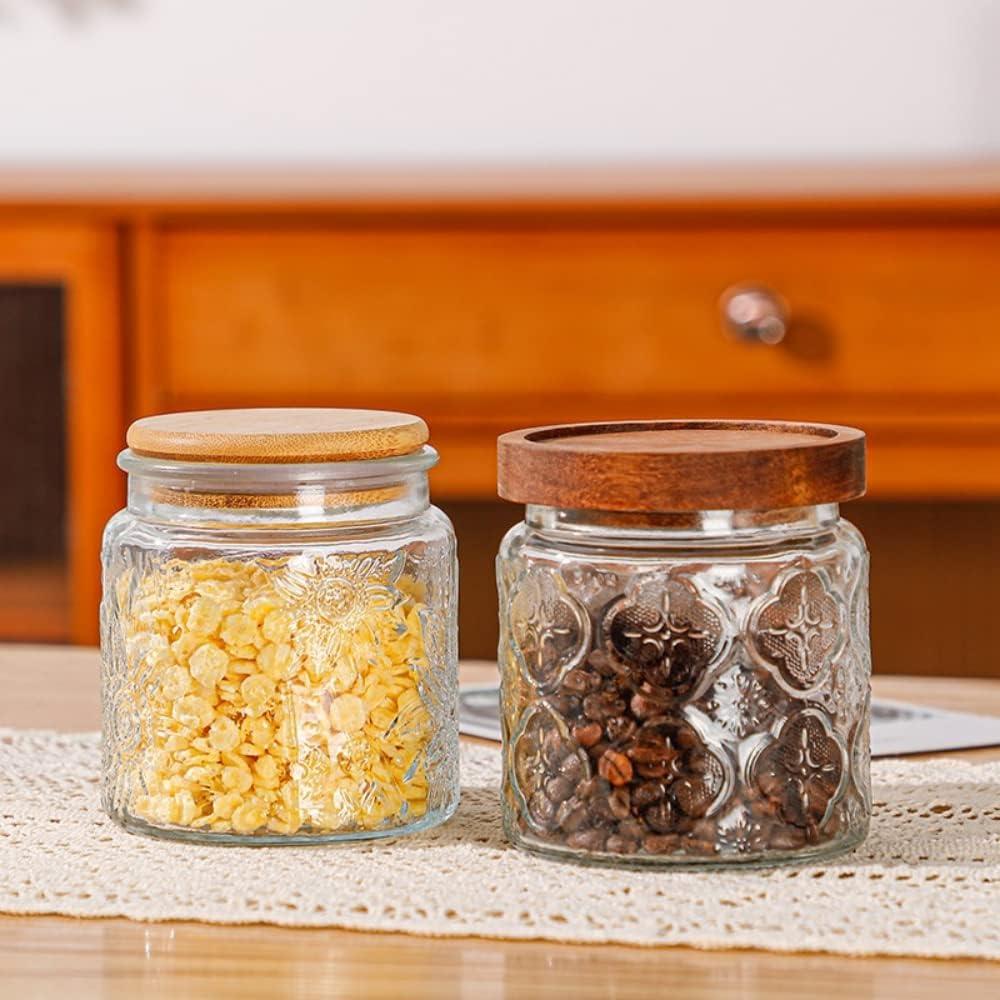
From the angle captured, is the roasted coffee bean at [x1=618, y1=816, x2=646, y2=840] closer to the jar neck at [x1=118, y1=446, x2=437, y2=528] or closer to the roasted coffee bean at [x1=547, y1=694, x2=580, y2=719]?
the roasted coffee bean at [x1=547, y1=694, x2=580, y2=719]

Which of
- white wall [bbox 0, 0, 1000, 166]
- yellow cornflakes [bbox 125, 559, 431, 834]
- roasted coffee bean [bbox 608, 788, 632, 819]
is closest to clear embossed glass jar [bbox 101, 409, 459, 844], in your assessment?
yellow cornflakes [bbox 125, 559, 431, 834]

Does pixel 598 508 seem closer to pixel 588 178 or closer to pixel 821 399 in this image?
pixel 821 399

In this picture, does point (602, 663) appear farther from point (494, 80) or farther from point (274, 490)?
point (494, 80)

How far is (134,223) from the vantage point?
1.85 m

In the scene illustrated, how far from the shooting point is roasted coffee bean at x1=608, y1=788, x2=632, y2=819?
2.27 feet

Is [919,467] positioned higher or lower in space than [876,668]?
higher

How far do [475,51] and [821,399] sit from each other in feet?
3.06

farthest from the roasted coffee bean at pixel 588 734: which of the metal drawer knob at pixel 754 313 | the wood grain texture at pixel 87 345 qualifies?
the wood grain texture at pixel 87 345

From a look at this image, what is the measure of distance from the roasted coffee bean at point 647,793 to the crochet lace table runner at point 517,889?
3cm

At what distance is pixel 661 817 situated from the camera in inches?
27.2

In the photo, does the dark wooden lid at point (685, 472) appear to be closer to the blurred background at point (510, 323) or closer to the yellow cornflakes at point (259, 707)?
the yellow cornflakes at point (259, 707)

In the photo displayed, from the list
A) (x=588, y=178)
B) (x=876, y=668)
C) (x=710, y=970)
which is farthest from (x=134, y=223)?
(x=710, y=970)

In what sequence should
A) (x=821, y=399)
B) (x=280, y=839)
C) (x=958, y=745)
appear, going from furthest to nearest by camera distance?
(x=821, y=399), (x=958, y=745), (x=280, y=839)

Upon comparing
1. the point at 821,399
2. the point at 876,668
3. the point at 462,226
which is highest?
the point at 462,226
